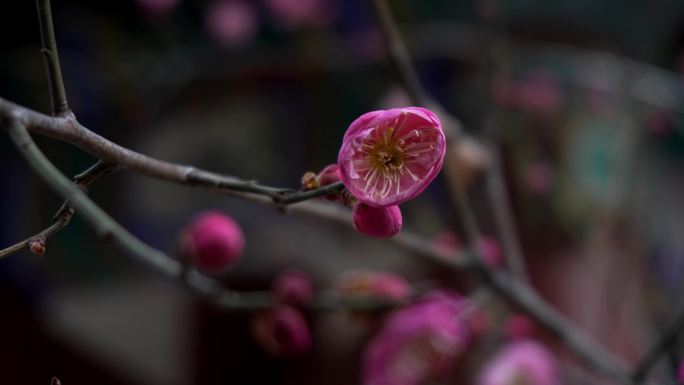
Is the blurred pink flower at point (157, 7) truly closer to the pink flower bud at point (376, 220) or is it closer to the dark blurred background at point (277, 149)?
the dark blurred background at point (277, 149)

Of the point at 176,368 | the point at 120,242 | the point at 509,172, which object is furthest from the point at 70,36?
the point at 120,242

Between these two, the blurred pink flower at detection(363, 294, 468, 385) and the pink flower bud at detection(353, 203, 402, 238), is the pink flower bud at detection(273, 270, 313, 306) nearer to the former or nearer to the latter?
the blurred pink flower at detection(363, 294, 468, 385)

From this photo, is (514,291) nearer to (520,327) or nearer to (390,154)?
(520,327)

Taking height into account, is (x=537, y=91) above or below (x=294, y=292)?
above

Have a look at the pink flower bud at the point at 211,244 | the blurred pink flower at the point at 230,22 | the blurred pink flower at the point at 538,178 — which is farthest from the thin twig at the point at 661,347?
the blurred pink flower at the point at 230,22

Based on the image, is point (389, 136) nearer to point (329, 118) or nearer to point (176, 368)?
point (329, 118)

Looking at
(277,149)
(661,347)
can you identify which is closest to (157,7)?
(277,149)
